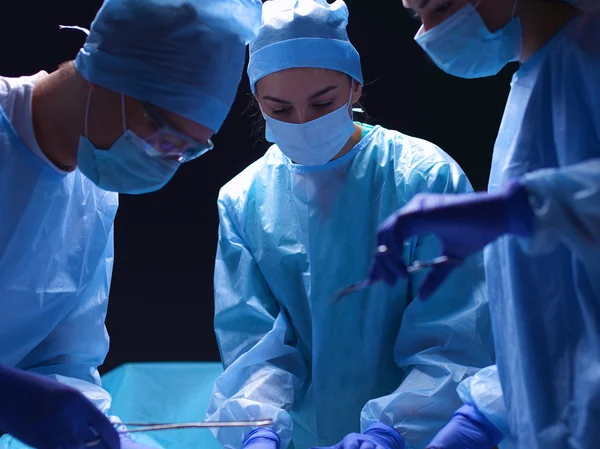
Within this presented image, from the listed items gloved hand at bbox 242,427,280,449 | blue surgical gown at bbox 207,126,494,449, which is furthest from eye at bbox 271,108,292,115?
gloved hand at bbox 242,427,280,449

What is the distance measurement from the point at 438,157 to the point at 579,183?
→ 2.56ft

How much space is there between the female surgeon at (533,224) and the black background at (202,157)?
1149 millimetres

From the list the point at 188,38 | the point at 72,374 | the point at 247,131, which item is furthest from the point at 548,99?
the point at 247,131

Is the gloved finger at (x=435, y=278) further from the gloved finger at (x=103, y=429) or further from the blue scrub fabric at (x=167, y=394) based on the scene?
the blue scrub fabric at (x=167, y=394)

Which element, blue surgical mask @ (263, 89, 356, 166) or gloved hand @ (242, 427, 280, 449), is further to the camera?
blue surgical mask @ (263, 89, 356, 166)

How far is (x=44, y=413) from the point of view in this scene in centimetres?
114

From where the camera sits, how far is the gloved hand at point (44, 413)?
1122mm

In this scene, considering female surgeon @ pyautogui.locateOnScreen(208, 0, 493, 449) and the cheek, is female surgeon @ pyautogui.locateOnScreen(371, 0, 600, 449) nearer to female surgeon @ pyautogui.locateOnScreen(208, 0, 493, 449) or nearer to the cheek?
female surgeon @ pyautogui.locateOnScreen(208, 0, 493, 449)

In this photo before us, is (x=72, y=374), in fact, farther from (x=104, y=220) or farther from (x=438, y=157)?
(x=438, y=157)

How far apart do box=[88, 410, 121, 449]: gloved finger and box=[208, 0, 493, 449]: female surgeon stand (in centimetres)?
38

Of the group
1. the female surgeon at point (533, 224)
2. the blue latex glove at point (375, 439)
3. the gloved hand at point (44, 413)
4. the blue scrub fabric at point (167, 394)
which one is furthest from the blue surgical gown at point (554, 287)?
the blue scrub fabric at point (167, 394)

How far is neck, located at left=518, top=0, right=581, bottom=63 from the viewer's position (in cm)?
115

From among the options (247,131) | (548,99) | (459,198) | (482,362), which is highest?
(548,99)

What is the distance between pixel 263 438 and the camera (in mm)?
1464
